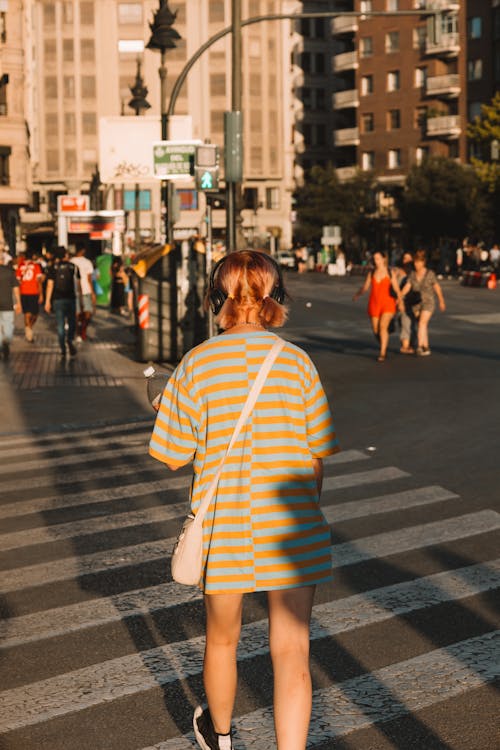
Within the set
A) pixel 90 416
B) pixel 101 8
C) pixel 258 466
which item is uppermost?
pixel 101 8

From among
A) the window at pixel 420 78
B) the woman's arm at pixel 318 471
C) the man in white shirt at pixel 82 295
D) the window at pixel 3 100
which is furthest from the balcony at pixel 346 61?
the woman's arm at pixel 318 471

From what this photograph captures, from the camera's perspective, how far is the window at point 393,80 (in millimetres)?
95537

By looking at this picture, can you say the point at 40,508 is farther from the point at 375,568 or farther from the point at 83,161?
the point at 83,161

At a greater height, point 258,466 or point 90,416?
point 258,466

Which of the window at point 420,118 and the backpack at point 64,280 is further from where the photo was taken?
the window at point 420,118

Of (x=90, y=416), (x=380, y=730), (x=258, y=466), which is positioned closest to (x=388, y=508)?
(x=380, y=730)

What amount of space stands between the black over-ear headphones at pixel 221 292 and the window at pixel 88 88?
346 feet

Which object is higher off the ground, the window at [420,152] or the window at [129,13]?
the window at [129,13]

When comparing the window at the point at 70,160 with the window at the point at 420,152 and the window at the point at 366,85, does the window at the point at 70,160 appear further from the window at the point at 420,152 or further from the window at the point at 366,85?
the window at the point at 420,152

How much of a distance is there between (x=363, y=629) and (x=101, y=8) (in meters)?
105

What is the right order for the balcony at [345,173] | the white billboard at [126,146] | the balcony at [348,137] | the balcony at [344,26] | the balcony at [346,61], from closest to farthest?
1. the white billboard at [126,146]
2. the balcony at [346,61]
3. the balcony at [344,26]
4. the balcony at [345,173]
5. the balcony at [348,137]

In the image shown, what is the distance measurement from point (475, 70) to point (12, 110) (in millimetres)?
40360

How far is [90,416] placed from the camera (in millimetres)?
14883

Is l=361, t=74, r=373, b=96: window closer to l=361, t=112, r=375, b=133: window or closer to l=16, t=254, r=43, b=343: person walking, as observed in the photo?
l=361, t=112, r=375, b=133: window
